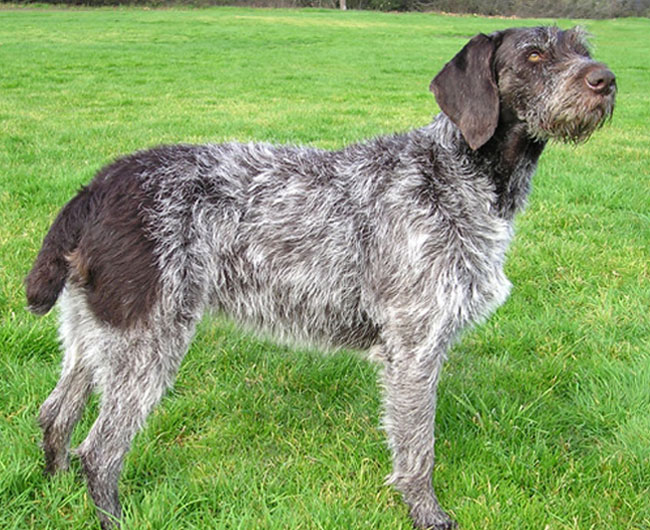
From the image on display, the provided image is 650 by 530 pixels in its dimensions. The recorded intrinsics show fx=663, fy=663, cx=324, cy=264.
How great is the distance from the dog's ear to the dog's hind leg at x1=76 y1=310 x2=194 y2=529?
1698mm

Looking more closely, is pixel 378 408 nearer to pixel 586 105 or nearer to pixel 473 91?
pixel 473 91

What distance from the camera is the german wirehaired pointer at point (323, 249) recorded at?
301 centimetres

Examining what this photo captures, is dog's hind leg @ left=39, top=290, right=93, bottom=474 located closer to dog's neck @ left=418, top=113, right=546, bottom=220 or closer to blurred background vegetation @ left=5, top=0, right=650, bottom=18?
dog's neck @ left=418, top=113, right=546, bottom=220

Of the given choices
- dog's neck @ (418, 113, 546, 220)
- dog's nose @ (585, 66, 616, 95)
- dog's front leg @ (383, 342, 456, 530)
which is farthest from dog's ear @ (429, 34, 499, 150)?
dog's front leg @ (383, 342, 456, 530)

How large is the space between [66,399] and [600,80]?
300cm

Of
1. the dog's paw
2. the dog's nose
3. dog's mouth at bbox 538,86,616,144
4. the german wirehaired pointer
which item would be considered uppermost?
the dog's nose

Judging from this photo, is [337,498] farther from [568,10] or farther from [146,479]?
[568,10]

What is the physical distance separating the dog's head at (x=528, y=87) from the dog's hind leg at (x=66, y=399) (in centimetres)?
213

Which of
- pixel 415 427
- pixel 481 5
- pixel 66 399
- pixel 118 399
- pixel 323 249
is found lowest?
pixel 481 5

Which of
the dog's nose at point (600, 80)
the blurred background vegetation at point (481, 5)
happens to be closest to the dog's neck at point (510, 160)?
the dog's nose at point (600, 80)

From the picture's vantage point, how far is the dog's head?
3.12m

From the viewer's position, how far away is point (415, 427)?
3.24 metres

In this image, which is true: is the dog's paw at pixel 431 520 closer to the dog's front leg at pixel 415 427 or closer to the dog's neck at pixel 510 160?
the dog's front leg at pixel 415 427

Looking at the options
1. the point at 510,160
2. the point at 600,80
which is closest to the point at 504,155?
the point at 510,160
